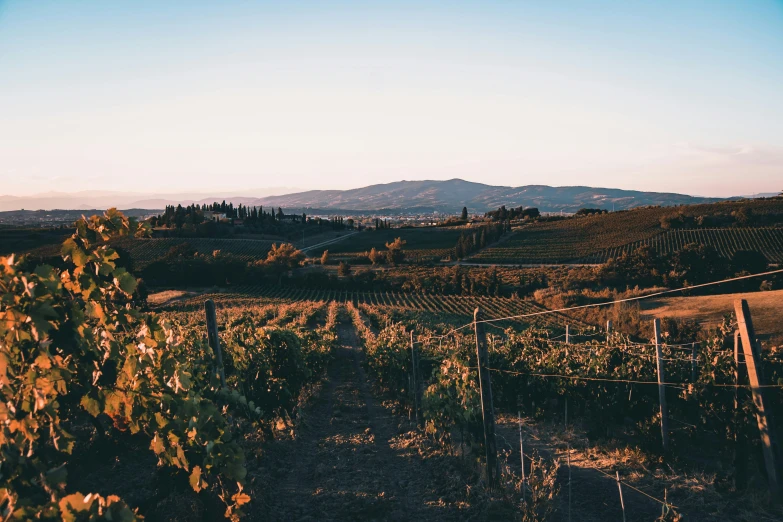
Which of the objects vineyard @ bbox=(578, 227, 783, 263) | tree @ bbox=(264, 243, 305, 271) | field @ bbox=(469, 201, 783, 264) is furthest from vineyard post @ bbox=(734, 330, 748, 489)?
tree @ bbox=(264, 243, 305, 271)

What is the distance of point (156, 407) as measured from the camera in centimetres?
423

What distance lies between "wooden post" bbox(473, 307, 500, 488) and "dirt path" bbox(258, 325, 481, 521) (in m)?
0.61

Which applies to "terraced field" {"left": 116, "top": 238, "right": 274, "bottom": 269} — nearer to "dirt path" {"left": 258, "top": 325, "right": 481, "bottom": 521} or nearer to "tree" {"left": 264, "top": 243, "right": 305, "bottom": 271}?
"tree" {"left": 264, "top": 243, "right": 305, "bottom": 271}

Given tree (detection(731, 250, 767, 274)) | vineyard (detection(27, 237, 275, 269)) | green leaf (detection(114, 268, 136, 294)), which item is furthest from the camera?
vineyard (detection(27, 237, 275, 269))

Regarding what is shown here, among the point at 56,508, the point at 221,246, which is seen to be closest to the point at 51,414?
the point at 56,508

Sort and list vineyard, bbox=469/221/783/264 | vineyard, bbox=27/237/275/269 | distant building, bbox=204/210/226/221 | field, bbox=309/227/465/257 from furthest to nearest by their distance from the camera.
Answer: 1. distant building, bbox=204/210/226/221
2. field, bbox=309/227/465/257
3. vineyard, bbox=27/237/275/269
4. vineyard, bbox=469/221/783/264

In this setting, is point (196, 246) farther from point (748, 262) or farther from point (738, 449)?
point (738, 449)

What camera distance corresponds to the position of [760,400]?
22.4ft

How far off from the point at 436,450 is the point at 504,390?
3113 millimetres

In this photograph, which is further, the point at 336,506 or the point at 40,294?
the point at 336,506

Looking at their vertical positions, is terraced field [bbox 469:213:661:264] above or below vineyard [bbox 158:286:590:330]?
above

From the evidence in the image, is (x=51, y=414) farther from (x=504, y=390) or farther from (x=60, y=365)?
(x=504, y=390)

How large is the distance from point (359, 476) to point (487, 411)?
2.85 m

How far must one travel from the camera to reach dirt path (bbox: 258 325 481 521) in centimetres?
769
